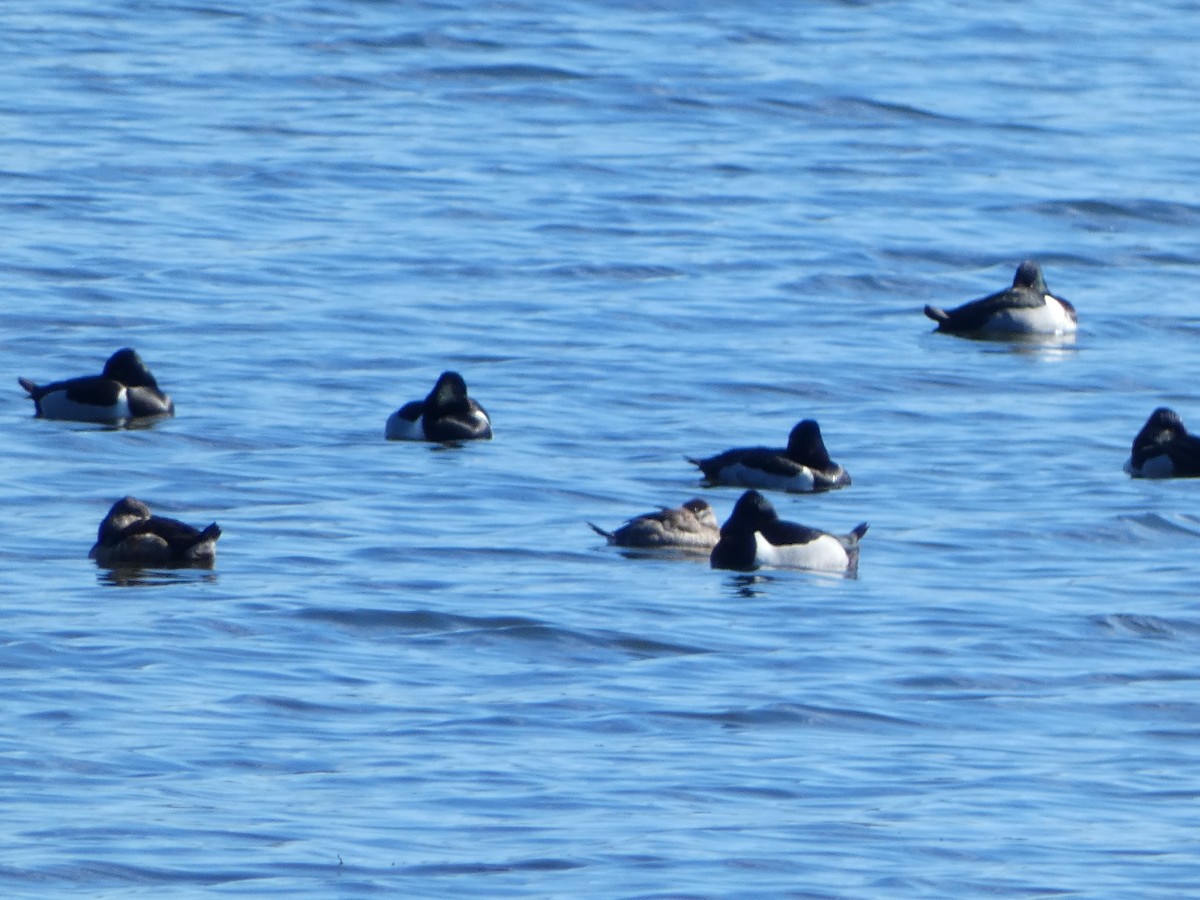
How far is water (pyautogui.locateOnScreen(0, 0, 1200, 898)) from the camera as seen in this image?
10.6 metres

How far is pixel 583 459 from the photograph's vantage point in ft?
62.8

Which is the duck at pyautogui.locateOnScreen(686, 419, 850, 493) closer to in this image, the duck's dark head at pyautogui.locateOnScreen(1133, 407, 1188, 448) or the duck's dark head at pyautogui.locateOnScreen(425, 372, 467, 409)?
the duck's dark head at pyautogui.locateOnScreen(425, 372, 467, 409)

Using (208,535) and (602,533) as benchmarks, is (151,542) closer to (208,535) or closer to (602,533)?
(208,535)

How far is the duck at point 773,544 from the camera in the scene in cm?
1584

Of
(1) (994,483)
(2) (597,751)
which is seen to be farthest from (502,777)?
(1) (994,483)

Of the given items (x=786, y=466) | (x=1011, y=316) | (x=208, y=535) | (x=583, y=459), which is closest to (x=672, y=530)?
(x=786, y=466)

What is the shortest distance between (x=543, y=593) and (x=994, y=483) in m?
4.78

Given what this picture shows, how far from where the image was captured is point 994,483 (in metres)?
18.6

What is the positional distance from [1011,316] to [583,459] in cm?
708

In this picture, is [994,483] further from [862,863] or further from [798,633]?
[862,863]

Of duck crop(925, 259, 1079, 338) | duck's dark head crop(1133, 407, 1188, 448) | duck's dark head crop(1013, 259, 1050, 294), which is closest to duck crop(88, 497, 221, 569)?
duck's dark head crop(1133, 407, 1188, 448)

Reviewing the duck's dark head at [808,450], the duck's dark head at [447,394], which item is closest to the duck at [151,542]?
the duck's dark head at [447,394]

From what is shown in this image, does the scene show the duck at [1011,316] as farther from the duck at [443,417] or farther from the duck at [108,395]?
the duck at [108,395]

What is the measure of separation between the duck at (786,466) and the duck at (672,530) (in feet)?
5.01
